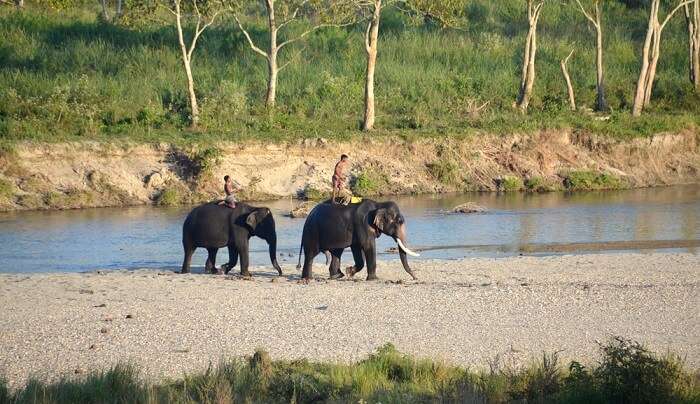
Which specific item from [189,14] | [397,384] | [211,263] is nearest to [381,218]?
[211,263]

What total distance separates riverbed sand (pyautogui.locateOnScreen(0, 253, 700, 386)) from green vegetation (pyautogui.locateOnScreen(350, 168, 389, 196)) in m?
13.8

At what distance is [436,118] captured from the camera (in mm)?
41438

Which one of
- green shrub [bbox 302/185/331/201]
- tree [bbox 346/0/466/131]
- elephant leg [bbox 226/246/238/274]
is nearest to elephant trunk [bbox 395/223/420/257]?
elephant leg [bbox 226/246/238/274]

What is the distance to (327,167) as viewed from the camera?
37.4m

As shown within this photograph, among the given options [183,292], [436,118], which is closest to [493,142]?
[436,118]

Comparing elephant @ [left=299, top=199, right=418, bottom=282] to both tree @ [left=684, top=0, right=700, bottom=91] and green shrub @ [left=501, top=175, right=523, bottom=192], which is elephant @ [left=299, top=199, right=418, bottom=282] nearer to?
green shrub @ [left=501, top=175, right=523, bottom=192]

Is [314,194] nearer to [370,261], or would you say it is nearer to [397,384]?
[370,261]

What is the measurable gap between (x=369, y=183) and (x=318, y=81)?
25.3ft

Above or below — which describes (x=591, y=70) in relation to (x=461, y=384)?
above

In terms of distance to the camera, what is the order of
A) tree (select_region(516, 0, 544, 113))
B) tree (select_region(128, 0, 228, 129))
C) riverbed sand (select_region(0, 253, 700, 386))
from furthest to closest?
tree (select_region(516, 0, 544, 113)), tree (select_region(128, 0, 228, 129)), riverbed sand (select_region(0, 253, 700, 386))

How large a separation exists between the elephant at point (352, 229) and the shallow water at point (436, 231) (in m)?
2.63

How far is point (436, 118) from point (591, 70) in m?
9.79

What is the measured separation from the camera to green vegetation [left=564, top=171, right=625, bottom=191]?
39.1 metres

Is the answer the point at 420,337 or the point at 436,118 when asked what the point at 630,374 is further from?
the point at 436,118
